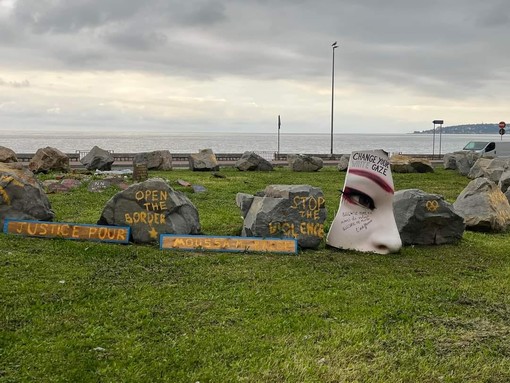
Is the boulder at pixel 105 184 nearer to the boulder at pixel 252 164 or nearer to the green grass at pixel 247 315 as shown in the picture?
the green grass at pixel 247 315

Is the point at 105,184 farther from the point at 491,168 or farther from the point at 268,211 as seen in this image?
the point at 491,168

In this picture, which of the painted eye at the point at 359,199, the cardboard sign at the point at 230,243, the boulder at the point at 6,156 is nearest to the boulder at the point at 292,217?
the cardboard sign at the point at 230,243

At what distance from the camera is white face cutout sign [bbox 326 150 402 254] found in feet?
29.2

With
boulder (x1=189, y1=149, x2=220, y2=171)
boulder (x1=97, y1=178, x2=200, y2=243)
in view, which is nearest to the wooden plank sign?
boulder (x1=97, y1=178, x2=200, y2=243)

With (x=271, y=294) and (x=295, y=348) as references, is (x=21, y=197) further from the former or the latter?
(x=295, y=348)

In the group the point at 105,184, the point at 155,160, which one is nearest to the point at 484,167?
the point at 155,160

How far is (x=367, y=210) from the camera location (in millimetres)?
9070

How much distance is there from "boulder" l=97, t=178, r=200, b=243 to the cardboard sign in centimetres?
39

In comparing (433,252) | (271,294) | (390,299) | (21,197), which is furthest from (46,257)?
(433,252)

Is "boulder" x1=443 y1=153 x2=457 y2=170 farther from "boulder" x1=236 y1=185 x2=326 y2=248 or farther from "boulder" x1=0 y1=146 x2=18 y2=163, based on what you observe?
"boulder" x1=0 y1=146 x2=18 y2=163

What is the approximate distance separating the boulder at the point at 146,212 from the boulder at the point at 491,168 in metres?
14.4

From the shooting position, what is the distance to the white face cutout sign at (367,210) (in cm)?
891

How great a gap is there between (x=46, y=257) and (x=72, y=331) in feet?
8.94

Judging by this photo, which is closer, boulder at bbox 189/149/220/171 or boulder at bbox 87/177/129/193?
boulder at bbox 87/177/129/193
